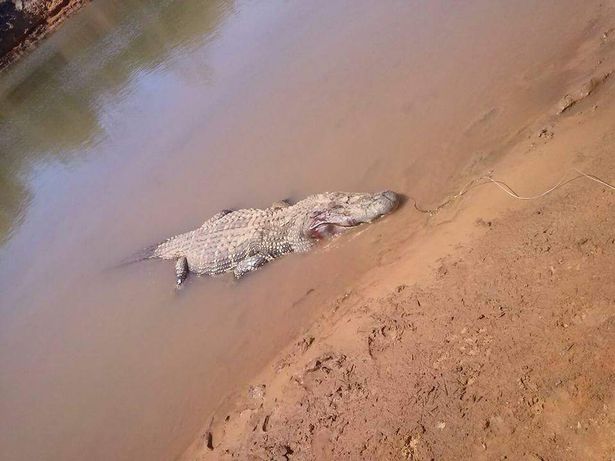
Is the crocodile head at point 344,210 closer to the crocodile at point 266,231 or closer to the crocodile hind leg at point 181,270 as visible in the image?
the crocodile at point 266,231

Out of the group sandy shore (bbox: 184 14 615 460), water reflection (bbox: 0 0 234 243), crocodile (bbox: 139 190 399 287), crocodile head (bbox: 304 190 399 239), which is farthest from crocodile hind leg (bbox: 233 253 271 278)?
water reflection (bbox: 0 0 234 243)

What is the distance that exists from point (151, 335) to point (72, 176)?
16.1ft

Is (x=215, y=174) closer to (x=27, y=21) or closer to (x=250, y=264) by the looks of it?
(x=250, y=264)

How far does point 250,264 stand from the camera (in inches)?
234

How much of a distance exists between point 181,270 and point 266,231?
1371 millimetres

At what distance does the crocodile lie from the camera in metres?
5.43

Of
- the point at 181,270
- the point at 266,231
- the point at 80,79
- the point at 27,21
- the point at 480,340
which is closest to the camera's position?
the point at 480,340

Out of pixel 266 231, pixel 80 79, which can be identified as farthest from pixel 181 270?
pixel 80 79

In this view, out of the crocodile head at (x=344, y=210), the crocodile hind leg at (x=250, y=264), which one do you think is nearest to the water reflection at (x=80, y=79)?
the crocodile hind leg at (x=250, y=264)

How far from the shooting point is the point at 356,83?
7.47 m

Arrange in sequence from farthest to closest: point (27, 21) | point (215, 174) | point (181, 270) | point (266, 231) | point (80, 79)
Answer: point (27, 21), point (80, 79), point (215, 174), point (181, 270), point (266, 231)

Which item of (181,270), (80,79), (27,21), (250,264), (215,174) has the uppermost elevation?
(27,21)

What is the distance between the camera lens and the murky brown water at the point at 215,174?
5352 mm

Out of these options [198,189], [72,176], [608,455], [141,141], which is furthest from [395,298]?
[72,176]
